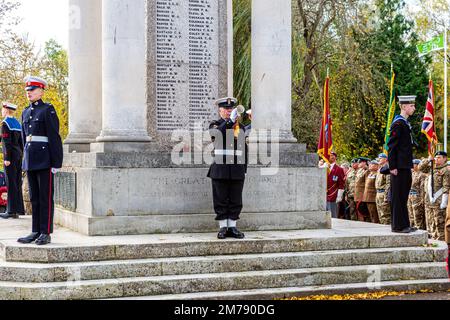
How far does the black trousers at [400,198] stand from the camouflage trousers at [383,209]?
6.00m

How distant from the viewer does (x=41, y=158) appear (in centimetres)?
954

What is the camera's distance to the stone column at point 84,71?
13062 mm

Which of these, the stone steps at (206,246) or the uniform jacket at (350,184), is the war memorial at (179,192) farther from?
the uniform jacket at (350,184)

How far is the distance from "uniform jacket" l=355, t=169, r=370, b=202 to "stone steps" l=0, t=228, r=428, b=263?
757cm

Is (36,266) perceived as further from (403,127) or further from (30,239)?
(403,127)

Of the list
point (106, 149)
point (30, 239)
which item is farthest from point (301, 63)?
point (30, 239)

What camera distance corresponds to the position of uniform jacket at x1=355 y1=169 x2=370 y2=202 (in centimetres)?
1881

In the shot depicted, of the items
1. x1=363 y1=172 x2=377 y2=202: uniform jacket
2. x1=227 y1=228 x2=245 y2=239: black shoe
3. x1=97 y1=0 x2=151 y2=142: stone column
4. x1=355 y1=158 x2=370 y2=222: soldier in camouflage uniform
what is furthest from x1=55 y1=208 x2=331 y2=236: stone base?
x1=355 y1=158 x2=370 y2=222: soldier in camouflage uniform

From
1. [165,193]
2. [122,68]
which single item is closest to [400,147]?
[165,193]

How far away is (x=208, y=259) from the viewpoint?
936cm

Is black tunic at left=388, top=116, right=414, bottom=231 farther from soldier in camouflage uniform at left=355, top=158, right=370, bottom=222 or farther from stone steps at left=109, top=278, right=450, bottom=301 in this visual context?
soldier in camouflage uniform at left=355, top=158, right=370, bottom=222

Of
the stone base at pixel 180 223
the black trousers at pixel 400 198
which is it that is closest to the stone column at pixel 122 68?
the stone base at pixel 180 223

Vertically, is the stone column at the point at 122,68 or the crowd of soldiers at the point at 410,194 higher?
the stone column at the point at 122,68

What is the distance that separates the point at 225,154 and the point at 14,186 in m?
5.31
